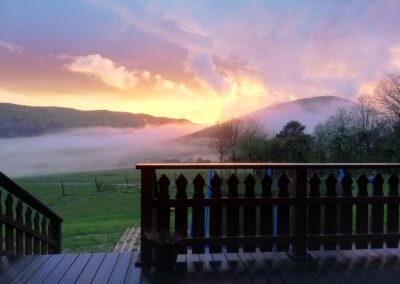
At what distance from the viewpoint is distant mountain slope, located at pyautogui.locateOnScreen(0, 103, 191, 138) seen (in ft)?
25.8

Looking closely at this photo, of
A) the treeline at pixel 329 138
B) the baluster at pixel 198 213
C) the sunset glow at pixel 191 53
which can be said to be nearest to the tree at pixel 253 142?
the treeline at pixel 329 138

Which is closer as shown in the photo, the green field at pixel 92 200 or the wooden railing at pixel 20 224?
the wooden railing at pixel 20 224

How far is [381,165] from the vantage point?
3.28 metres

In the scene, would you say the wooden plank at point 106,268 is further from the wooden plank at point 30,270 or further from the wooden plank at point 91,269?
the wooden plank at point 30,270

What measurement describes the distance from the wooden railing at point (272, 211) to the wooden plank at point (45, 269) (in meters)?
0.71

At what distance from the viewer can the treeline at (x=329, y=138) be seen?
366 inches

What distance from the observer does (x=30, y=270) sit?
9.14ft

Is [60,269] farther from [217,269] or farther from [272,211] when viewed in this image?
[272,211]

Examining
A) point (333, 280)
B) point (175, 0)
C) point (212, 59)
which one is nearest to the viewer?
point (333, 280)

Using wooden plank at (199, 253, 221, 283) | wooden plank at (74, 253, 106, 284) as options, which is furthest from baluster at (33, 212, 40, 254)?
wooden plank at (199, 253, 221, 283)

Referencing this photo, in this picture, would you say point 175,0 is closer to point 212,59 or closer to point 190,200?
point 212,59

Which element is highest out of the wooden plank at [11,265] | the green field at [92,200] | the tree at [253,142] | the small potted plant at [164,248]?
the tree at [253,142]

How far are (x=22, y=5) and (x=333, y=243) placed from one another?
5.37 metres

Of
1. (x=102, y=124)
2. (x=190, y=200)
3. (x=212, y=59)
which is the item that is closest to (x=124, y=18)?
(x=212, y=59)
